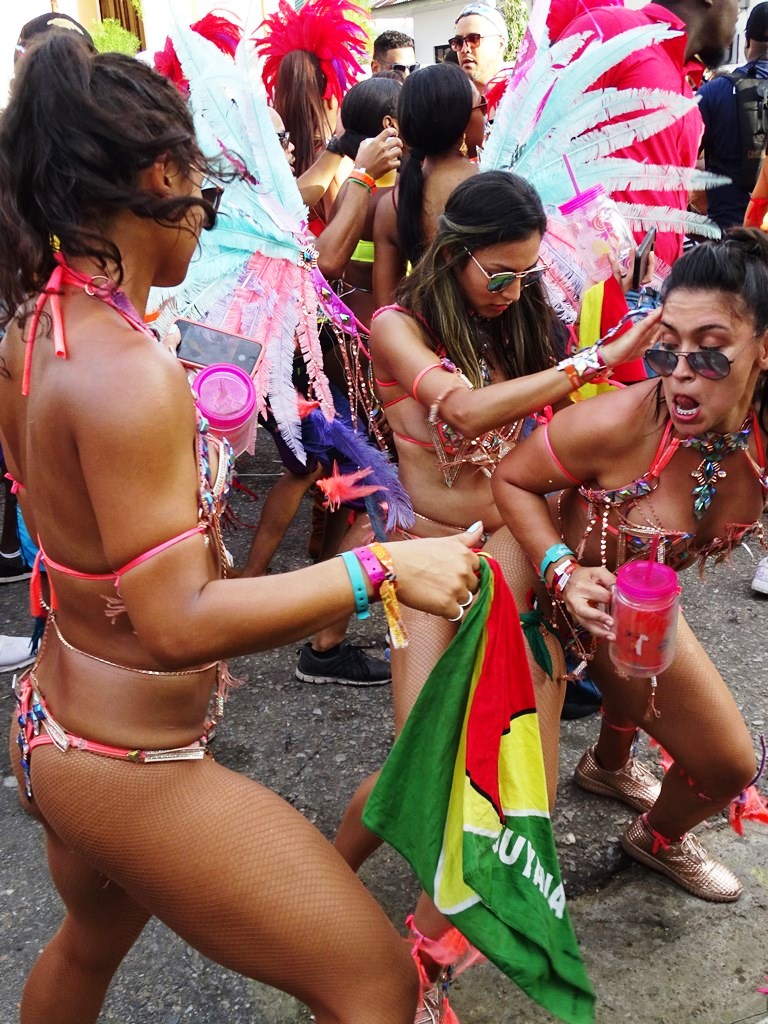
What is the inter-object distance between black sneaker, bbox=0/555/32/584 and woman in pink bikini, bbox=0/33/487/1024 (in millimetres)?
3030

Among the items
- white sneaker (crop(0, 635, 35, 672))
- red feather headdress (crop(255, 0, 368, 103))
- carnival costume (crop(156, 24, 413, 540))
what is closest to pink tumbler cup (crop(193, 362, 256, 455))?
carnival costume (crop(156, 24, 413, 540))

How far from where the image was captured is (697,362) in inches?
76.5

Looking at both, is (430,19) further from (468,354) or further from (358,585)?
(358,585)

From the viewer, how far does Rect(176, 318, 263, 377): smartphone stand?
2.04 meters

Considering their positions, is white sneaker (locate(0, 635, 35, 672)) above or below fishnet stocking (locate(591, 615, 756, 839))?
below

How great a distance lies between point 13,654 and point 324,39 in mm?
2931

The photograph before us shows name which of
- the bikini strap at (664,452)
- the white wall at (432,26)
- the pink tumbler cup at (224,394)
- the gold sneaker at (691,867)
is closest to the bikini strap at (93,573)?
the pink tumbler cup at (224,394)

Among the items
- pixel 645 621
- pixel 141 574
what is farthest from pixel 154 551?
pixel 645 621

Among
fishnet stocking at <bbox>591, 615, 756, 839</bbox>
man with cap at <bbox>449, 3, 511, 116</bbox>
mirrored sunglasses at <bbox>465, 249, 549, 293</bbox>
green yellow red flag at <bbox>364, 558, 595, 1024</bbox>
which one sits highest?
man with cap at <bbox>449, 3, 511, 116</bbox>

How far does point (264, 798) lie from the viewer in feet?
4.91

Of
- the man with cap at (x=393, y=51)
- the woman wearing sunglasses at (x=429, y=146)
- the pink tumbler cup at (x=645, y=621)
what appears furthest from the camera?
the man with cap at (x=393, y=51)

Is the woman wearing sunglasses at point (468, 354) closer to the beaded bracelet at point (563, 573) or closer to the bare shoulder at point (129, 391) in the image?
the beaded bracelet at point (563, 573)

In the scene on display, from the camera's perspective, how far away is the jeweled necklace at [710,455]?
2059 millimetres

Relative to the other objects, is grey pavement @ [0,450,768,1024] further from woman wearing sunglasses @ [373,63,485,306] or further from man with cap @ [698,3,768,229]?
man with cap @ [698,3,768,229]
